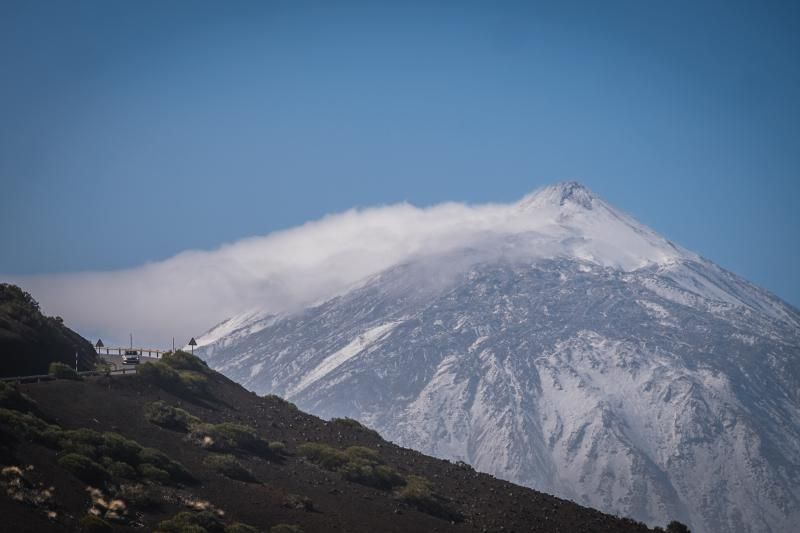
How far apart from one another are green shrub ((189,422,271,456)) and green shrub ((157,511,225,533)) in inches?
425

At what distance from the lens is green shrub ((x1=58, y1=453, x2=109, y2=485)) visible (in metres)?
45.1

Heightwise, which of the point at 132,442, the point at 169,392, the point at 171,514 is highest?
the point at 169,392

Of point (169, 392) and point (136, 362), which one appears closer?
point (169, 392)

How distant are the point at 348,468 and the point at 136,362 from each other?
2606 centimetres

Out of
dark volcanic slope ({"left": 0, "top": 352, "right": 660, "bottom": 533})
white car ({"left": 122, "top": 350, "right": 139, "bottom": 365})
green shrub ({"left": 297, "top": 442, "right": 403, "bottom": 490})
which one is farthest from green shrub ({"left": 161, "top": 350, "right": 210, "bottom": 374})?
green shrub ({"left": 297, "top": 442, "right": 403, "bottom": 490})

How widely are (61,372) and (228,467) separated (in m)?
13.6

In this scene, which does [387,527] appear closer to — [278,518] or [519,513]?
[278,518]

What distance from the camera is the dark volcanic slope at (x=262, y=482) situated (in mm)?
44656

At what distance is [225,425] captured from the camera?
5947 centimetres

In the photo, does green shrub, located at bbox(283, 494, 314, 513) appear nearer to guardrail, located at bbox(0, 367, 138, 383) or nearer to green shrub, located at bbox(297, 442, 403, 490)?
green shrub, located at bbox(297, 442, 403, 490)

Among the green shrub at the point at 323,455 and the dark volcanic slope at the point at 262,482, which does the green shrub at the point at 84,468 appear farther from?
the green shrub at the point at 323,455

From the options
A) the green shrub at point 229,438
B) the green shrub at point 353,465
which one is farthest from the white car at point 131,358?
the green shrub at point 353,465

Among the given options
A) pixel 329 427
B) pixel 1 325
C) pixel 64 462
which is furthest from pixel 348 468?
pixel 1 325

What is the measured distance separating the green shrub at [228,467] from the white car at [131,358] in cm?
2618
